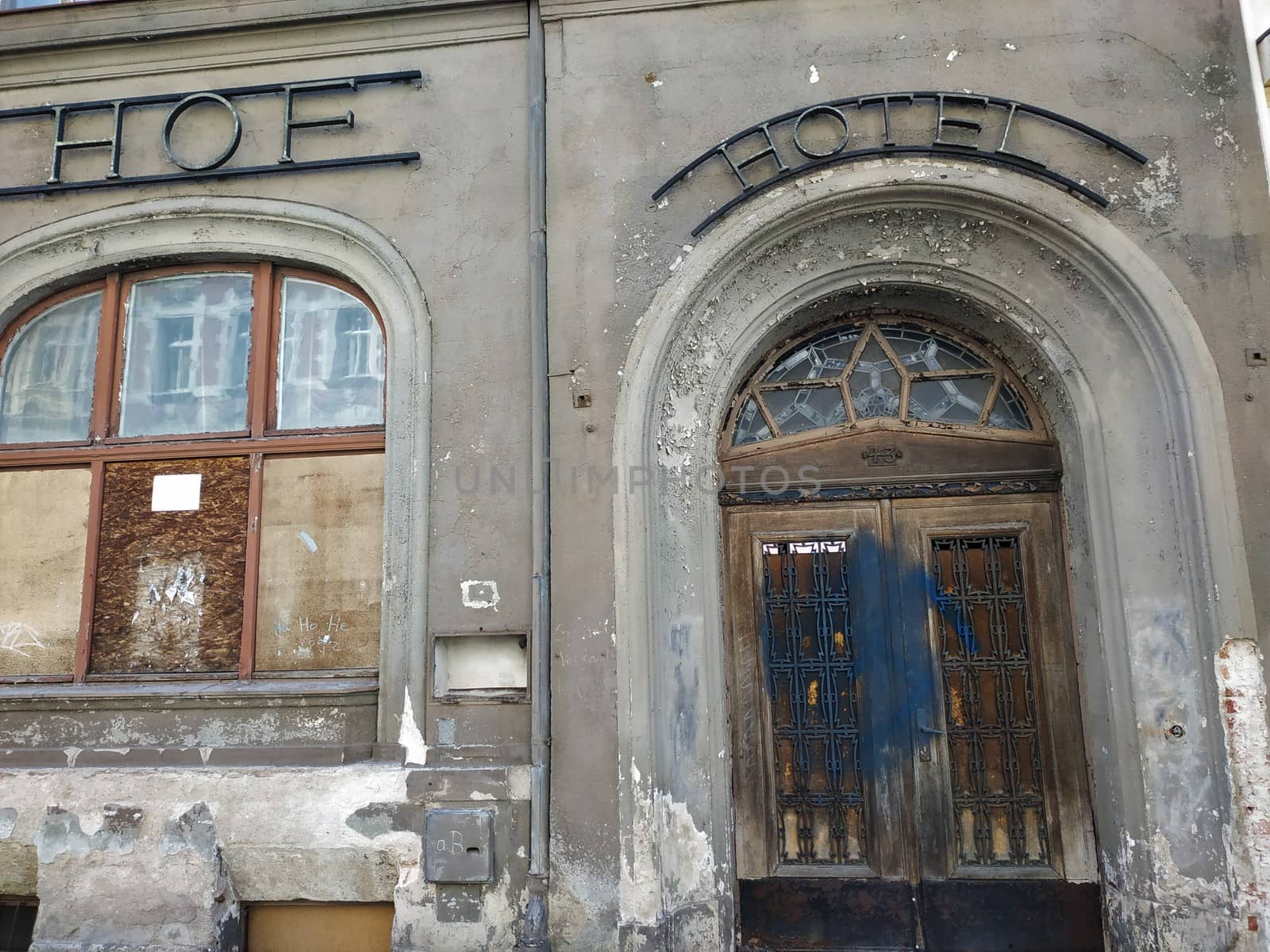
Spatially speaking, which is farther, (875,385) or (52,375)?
(52,375)

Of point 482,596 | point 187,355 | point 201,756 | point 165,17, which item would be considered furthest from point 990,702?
point 165,17

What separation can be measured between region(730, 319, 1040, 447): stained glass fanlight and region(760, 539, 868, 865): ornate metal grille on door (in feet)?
2.37

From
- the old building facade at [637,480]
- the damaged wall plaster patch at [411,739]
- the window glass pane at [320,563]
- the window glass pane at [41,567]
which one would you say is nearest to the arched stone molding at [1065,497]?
the old building facade at [637,480]

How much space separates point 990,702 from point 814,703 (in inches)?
34.7

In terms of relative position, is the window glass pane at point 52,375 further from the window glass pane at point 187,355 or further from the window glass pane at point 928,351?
the window glass pane at point 928,351

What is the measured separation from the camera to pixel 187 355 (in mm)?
5133

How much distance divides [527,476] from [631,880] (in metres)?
1.95

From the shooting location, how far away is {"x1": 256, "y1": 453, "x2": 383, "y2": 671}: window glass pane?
472 cm

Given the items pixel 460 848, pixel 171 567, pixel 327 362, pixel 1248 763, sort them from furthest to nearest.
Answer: pixel 327 362
pixel 171 567
pixel 460 848
pixel 1248 763

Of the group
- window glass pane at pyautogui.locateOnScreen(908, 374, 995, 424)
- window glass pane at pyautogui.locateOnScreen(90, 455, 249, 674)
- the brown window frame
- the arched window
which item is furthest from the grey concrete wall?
window glass pane at pyautogui.locateOnScreen(90, 455, 249, 674)

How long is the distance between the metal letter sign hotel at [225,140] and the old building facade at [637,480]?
0.12 ft

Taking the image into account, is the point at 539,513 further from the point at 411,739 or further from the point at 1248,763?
the point at 1248,763

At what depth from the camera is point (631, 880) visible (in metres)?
4.03

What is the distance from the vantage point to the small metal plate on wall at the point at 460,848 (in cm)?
414
